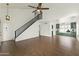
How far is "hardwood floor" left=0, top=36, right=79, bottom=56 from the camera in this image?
207 cm

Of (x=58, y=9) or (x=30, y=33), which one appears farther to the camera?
(x=30, y=33)

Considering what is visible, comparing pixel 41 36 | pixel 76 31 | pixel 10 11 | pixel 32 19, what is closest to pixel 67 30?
pixel 76 31

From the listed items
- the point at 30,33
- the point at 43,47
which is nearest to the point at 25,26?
the point at 30,33

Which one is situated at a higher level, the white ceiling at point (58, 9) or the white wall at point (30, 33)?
the white ceiling at point (58, 9)

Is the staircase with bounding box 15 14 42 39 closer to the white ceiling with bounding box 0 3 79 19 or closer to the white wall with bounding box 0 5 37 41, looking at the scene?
the white wall with bounding box 0 5 37 41

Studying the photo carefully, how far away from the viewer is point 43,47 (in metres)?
2.23

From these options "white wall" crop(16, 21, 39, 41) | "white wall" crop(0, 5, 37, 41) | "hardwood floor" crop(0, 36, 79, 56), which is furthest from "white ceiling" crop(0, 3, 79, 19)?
"hardwood floor" crop(0, 36, 79, 56)

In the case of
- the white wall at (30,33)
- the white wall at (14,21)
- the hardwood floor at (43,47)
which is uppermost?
the white wall at (14,21)

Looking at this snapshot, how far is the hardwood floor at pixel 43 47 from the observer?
6.78ft

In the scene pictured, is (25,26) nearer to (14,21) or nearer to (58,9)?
(14,21)

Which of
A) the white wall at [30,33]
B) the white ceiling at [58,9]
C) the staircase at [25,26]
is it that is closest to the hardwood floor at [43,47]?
the white wall at [30,33]

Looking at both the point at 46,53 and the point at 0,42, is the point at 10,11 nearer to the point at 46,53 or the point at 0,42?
the point at 0,42

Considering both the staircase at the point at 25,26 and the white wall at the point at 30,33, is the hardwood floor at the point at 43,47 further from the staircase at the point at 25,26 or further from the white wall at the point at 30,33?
the staircase at the point at 25,26

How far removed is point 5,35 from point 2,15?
373 millimetres
